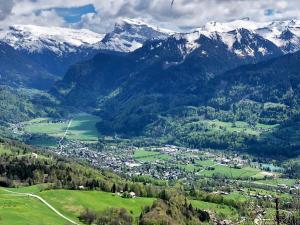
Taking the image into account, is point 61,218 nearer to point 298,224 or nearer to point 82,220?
point 82,220

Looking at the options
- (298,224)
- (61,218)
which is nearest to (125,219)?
(61,218)

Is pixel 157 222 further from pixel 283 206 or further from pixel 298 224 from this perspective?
pixel 298 224

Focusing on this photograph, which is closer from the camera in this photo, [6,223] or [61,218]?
[6,223]

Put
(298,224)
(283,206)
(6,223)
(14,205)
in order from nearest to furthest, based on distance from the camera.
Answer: (298,224) < (6,223) < (283,206) < (14,205)

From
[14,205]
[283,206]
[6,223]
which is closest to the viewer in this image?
[6,223]

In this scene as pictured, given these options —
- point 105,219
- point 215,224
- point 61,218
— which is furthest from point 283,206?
point 61,218

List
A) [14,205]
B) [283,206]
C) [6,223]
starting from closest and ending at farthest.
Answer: [6,223] < [283,206] < [14,205]

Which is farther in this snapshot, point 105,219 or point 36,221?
point 105,219

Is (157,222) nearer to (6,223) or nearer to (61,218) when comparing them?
(61,218)

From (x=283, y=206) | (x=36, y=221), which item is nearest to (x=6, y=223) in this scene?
(x=36, y=221)
